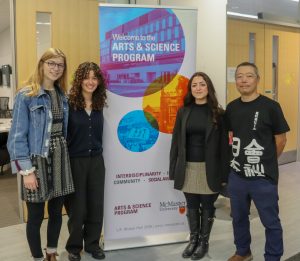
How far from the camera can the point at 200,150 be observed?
2672 mm

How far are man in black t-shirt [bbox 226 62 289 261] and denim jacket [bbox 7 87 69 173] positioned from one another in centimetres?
121

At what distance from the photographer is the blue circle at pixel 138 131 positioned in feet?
9.37

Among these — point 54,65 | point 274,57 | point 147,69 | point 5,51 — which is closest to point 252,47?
point 274,57

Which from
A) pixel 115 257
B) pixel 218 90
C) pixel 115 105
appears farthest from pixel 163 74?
pixel 115 257

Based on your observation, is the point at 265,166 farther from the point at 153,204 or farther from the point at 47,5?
the point at 47,5

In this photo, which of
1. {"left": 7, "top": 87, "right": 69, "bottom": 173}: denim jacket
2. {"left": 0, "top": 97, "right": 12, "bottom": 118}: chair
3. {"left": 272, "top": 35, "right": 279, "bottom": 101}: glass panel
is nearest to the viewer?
{"left": 7, "top": 87, "right": 69, "bottom": 173}: denim jacket

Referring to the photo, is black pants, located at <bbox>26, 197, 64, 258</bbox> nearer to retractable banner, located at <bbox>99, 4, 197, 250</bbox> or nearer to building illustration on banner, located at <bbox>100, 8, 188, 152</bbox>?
retractable banner, located at <bbox>99, 4, 197, 250</bbox>

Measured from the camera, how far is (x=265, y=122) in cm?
238

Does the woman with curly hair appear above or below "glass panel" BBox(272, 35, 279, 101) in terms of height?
below

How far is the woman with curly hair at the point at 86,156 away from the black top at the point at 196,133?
626 millimetres

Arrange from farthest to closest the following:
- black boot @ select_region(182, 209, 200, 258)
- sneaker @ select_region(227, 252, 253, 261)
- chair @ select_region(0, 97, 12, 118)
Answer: chair @ select_region(0, 97, 12, 118)
black boot @ select_region(182, 209, 200, 258)
sneaker @ select_region(227, 252, 253, 261)

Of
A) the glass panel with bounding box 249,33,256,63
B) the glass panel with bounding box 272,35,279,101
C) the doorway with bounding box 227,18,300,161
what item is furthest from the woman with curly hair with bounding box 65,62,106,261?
the glass panel with bounding box 272,35,279,101

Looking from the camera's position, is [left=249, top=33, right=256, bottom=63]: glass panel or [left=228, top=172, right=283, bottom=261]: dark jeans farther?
[left=249, top=33, right=256, bottom=63]: glass panel

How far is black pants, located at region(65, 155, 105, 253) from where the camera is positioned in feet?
8.71
